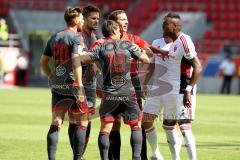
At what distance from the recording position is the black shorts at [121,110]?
10.1 meters

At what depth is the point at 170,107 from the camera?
1070 centimetres

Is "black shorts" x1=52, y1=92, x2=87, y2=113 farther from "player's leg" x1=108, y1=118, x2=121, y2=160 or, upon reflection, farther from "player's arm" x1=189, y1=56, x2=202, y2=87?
"player's arm" x1=189, y1=56, x2=202, y2=87

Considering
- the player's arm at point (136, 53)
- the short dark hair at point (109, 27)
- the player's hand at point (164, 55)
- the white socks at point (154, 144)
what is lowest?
the white socks at point (154, 144)

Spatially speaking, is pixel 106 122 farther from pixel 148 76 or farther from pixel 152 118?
pixel 148 76

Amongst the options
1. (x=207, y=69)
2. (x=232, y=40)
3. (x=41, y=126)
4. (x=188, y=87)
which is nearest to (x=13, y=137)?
(x=41, y=126)

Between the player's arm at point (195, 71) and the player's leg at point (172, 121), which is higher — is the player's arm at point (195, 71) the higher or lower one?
the higher one

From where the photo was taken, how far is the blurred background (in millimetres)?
35844

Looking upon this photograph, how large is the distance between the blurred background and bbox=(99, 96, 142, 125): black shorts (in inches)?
995

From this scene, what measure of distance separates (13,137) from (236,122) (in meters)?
6.29

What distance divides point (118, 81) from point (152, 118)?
4.12 ft

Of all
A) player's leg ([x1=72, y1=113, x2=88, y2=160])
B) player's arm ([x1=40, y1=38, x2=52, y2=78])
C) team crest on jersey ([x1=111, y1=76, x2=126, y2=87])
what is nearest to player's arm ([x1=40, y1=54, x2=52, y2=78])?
player's arm ([x1=40, y1=38, x2=52, y2=78])

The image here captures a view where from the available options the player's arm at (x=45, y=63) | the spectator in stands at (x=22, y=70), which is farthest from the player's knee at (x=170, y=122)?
the spectator in stands at (x=22, y=70)

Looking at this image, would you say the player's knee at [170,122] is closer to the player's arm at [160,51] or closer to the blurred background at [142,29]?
the player's arm at [160,51]

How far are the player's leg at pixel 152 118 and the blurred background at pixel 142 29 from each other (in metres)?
24.3
